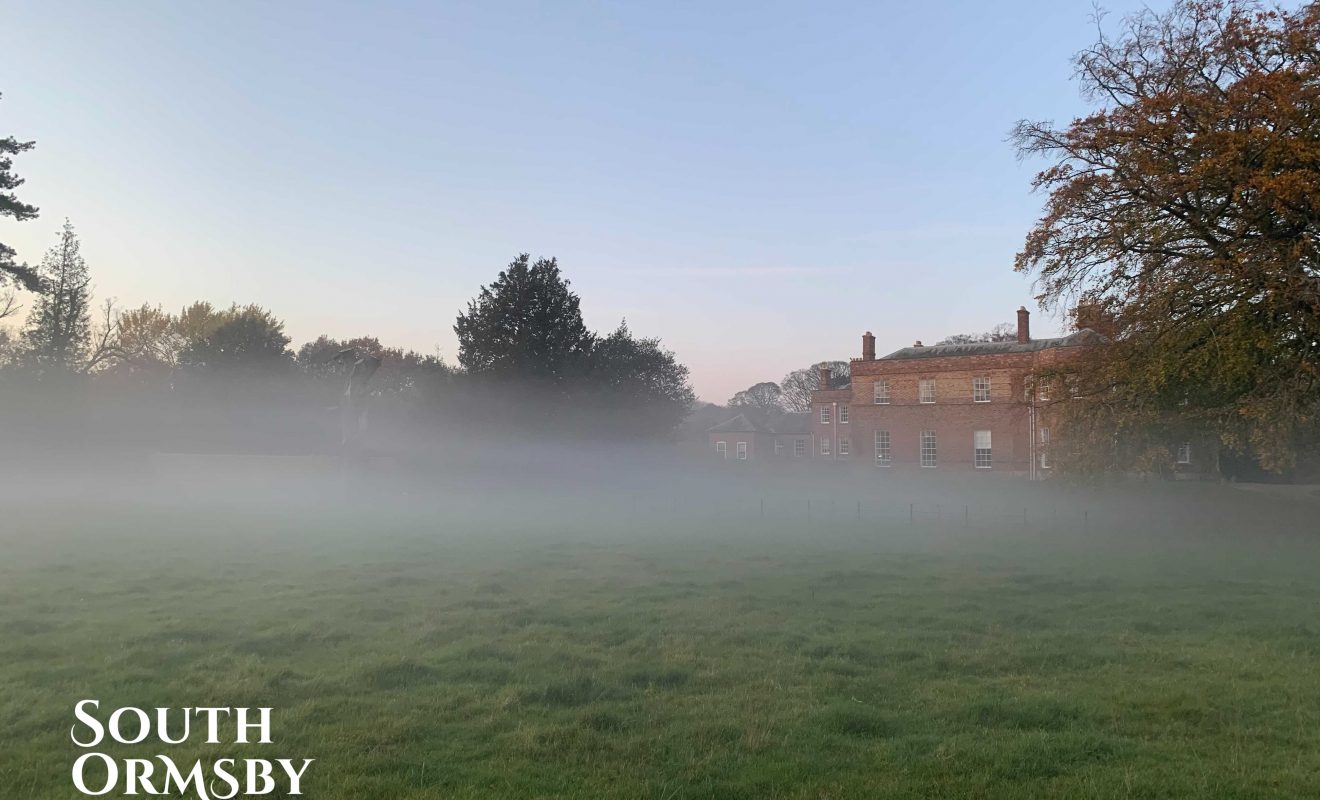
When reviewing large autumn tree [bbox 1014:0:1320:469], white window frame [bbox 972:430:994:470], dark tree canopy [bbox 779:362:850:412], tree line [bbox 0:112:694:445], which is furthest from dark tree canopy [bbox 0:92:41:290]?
dark tree canopy [bbox 779:362:850:412]

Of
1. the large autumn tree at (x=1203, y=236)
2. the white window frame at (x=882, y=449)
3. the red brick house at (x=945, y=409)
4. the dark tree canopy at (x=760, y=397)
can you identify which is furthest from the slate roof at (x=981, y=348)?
the dark tree canopy at (x=760, y=397)

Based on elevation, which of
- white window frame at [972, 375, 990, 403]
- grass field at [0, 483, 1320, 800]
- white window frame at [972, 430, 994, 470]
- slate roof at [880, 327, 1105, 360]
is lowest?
grass field at [0, 483, 1320, 800]

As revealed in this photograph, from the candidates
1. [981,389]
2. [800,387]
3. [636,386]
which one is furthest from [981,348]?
[800,387]

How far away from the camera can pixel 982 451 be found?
51844mm

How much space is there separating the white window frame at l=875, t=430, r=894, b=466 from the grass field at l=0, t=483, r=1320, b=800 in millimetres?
36306

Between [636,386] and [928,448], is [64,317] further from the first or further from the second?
[928,448]

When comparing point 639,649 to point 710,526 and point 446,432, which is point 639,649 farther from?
point 446,432

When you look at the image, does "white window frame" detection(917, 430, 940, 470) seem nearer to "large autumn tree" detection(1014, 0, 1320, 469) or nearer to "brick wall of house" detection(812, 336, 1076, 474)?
"brick wall of house" detection(812, 336, 1076, 474)

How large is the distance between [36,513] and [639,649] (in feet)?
83.9

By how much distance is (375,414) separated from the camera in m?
52.1

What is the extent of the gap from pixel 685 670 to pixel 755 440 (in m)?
72.4

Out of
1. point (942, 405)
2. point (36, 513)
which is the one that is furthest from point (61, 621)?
point (942, 405)

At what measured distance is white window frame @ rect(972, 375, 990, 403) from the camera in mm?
51875

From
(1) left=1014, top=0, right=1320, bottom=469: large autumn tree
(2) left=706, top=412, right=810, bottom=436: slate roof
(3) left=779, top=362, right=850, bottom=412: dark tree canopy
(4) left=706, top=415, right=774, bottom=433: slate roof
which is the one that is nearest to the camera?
(1) left=1014, top=0, right=1320, bottom=469: large autumn tree
